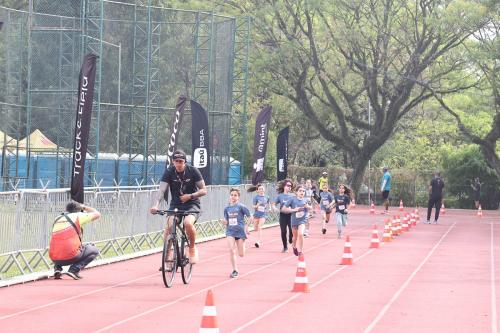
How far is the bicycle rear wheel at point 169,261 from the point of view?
16.2 m

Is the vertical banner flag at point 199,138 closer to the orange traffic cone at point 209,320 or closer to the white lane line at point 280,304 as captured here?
the white lane line at point 280,304

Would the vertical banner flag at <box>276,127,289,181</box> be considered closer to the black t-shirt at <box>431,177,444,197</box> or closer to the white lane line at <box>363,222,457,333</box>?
the black t-shirt at <box>431,177,444,197</box>

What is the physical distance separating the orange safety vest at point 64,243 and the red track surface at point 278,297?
471 mm

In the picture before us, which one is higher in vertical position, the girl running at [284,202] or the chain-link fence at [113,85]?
the chain-link fence at [113,85]

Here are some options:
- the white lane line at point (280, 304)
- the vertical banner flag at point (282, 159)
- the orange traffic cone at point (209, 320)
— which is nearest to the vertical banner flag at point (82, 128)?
the white lane line at point (280, 304)

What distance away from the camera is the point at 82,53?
34531 millimetres

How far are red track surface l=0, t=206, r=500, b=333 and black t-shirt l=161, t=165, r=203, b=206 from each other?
1436mm

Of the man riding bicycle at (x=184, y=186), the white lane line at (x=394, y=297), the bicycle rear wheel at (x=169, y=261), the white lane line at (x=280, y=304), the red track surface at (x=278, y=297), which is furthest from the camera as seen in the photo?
the man riding bicycle at (x=184, y=186)

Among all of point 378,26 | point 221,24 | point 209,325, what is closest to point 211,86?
point 221,24

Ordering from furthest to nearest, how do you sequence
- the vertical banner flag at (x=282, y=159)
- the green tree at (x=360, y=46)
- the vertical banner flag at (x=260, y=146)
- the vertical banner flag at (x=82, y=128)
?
the green tree at (x=360, y=46) → the vertical banner flag at (x=282, y=159) → the vertical banner flag at (x=260, y=146) → the vertical banner flag at (x=82, y=128)

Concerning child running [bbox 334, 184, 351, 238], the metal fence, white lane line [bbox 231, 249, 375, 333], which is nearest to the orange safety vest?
the metal fence

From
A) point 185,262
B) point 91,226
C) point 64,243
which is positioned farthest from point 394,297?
point 91,226

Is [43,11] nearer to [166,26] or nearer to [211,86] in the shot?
[166,26]

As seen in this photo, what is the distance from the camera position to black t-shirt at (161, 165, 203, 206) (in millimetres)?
16781
